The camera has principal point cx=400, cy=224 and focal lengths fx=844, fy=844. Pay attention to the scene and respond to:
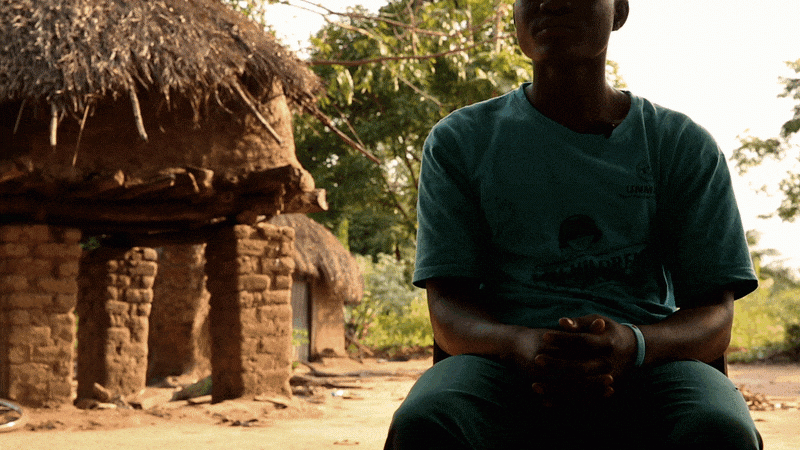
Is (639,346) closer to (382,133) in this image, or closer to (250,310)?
(250,310)

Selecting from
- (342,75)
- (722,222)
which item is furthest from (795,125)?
(722,222)

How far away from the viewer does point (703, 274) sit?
1.75m

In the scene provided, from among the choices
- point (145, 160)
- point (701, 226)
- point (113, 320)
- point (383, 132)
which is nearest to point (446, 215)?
point (701, 226)

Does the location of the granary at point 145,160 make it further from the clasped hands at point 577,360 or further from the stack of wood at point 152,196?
the clasped hands at point 577,360

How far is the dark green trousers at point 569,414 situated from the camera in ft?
4.81

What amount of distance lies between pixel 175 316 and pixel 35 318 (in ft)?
15.4

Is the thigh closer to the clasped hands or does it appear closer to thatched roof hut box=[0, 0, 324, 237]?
the clasped hands

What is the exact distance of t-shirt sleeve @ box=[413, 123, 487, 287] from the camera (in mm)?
1758

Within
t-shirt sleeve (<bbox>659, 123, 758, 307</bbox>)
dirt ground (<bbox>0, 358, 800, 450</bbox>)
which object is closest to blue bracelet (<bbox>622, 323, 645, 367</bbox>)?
t-shirt sleeve (<bbox>659, 123, 758, 307</bbox>)

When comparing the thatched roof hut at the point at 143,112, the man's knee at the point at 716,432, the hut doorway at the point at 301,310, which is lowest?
the hut doorway at the point at 301,310

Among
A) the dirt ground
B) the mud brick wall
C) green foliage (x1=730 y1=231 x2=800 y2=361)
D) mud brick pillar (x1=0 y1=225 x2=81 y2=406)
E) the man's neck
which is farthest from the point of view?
green foliage (x1=730 y1=231 x2=800 y2=361)

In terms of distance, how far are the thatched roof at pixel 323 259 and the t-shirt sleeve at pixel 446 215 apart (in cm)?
1342

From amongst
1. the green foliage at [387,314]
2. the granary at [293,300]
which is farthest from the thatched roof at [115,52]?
the green foliage at [387,314]

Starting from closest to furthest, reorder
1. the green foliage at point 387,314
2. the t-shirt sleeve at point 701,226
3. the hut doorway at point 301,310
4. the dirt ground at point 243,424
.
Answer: the t-shirt sleeve at point 701,226 → the dirt ground at point 243,424 → the hut doorway at point 301,310 → the green foliage at point 387,314
